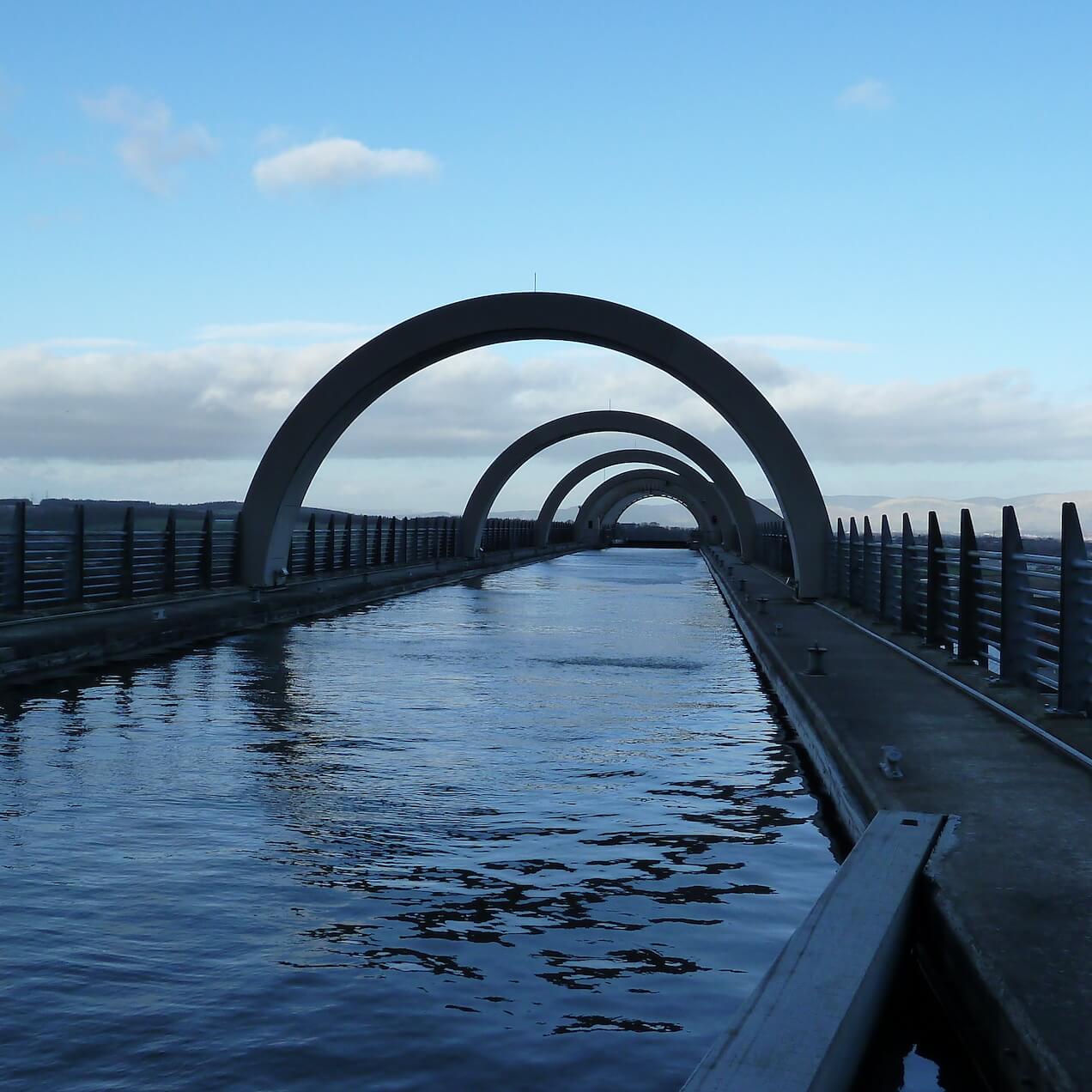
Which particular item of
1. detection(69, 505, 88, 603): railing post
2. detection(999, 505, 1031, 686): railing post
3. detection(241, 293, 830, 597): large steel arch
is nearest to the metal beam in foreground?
detection(999, 505, 1031, 686): railing post

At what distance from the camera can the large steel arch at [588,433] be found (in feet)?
153

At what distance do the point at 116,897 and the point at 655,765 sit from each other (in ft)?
13.6

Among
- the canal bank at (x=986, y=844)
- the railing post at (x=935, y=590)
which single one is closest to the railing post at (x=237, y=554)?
the railing post at (x=935, y=590)

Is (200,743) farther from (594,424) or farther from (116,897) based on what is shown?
(594,424)

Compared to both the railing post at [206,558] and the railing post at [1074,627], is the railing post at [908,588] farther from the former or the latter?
the railing post at [206,558]

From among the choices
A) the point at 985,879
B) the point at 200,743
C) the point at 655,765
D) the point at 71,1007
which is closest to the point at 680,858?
the point at 985,879

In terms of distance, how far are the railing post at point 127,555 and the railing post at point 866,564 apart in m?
11.8

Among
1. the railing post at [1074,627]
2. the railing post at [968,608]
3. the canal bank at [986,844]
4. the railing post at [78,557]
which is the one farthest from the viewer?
the railing post at [78,557]

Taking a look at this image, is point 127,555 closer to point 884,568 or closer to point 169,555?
point 169,555

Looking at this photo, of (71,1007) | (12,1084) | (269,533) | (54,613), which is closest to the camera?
(12,1084)

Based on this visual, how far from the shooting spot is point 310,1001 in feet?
14.1

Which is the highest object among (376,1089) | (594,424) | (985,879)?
(594,424)

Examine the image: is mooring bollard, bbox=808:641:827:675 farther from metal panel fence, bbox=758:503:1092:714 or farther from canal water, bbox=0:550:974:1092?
metal panel fence, bbox=758:503:1092:714

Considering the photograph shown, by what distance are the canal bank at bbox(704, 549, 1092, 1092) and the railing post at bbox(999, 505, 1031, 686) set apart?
1.81 feet
